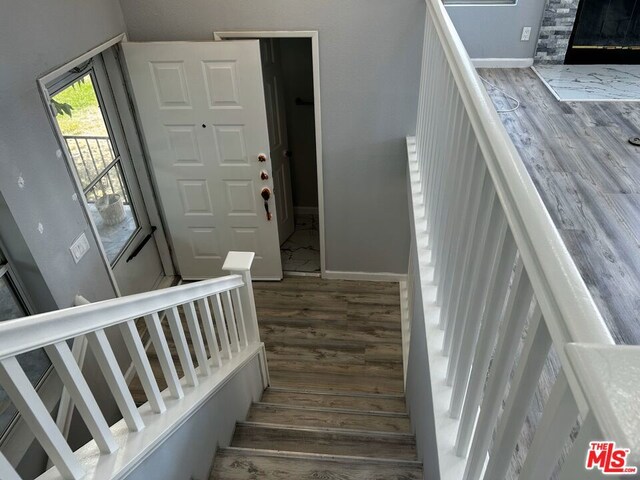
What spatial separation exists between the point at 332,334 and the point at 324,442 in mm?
1487

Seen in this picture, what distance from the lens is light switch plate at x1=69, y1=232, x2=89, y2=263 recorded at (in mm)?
2855

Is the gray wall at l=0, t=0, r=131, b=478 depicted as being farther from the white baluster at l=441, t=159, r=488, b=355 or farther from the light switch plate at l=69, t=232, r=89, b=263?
the white baluster at l=441, t=159, r=488, b=355

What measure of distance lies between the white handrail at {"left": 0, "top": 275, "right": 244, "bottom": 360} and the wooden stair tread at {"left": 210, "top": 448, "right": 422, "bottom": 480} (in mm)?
1008

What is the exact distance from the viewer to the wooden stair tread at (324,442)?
252 centimetres

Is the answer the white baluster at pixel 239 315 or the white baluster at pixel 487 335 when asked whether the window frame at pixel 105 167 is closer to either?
the white baluster at pixel 239 315

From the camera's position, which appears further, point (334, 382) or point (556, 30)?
point (556, 30)

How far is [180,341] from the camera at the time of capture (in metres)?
1.88

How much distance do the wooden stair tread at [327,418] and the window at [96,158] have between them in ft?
5.26

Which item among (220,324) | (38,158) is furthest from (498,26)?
(38,158)

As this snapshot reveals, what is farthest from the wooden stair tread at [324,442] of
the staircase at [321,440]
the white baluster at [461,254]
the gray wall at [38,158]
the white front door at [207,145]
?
the white front door at [207,145]

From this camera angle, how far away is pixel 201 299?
211 centimetres

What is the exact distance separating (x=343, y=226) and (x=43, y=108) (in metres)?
2.49

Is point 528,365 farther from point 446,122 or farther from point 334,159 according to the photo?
point 334,159

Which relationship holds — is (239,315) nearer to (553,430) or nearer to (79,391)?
(79,391)
